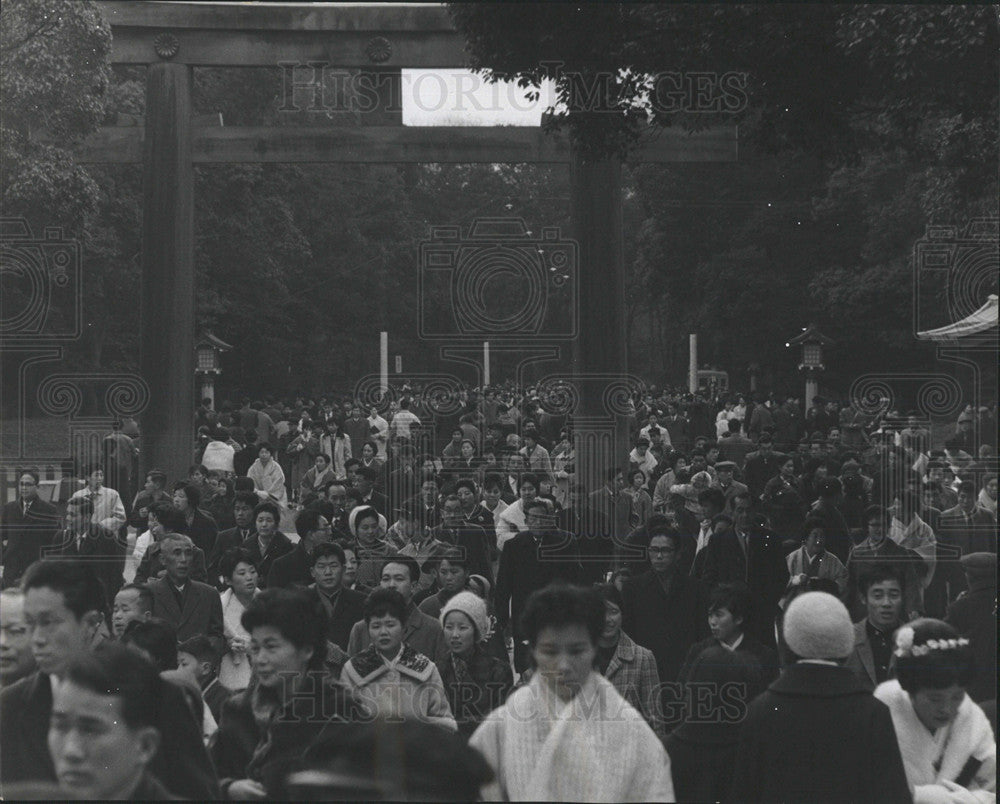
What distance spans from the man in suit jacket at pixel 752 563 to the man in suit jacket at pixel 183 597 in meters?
2.83

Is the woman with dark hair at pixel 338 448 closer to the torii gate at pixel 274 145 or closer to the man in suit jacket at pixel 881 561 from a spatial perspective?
the torii gate at pixel 274 145

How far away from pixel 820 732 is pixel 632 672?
2.24 meters

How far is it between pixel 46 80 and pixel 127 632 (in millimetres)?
8982

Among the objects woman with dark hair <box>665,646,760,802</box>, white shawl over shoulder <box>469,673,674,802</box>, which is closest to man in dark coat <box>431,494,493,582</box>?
woman with dark hair <box>665,646,760,802</box>

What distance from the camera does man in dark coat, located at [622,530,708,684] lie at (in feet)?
25.6

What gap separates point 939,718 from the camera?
15.1ft

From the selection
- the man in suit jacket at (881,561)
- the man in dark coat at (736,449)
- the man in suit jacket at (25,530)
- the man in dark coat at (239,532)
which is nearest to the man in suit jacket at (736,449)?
the man in dark coat at (736,449)

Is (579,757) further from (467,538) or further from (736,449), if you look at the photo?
(736,449)

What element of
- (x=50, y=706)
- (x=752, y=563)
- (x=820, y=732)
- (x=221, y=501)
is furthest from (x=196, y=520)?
(x=820, y=732)

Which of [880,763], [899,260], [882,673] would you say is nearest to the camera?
[880,763]

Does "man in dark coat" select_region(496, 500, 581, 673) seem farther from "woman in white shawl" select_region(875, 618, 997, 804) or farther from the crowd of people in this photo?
"woman in white shawl" select_region(875, 618, 997, 804)

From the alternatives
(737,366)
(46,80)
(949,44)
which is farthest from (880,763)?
(737,366)

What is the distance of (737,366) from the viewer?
113 ft

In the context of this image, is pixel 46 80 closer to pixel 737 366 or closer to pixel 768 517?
pixel 768 517
